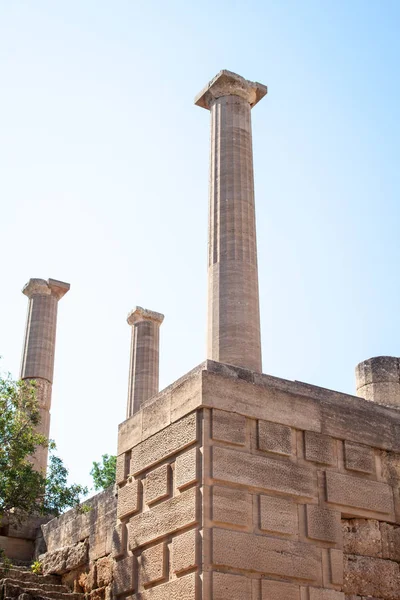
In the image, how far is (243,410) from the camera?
35.1 ft

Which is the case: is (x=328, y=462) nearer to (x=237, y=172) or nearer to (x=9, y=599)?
(x=9, y=599)

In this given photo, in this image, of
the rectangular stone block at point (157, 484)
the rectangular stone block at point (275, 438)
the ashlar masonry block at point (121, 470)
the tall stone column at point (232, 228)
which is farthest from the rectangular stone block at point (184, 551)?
the tall stone column at point (232, 228)

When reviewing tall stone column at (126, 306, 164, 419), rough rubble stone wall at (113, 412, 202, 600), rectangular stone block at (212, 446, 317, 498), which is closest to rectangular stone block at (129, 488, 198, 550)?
rough rubble stone wall at (113, 412, 202, 600)

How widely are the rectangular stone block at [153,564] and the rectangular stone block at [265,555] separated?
37.8 inches

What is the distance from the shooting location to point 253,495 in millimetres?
10273

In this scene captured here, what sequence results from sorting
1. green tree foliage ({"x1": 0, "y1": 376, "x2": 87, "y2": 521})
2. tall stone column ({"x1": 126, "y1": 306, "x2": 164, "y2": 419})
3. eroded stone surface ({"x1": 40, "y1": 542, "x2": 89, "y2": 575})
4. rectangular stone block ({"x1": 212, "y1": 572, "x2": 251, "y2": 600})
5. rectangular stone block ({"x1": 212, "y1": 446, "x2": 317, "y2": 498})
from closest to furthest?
rectangular stone block ({"x1": 212, "y1": 572, "x2": 251, "y2": 600}), rectangular stone block ({"x1": 212, "y1": 446, "x2": 317, "y2": 498}), eroded stone surface ({"x1": 40, "y1": 542, "x2": 89, "y2": 575}), green tree foliage ({"x1": 0, "y1": 376, "x2": 87, "y2": 521}), tall stone column ({"x1": 126, "y1": 306, "x2": 164, "y2": 419})

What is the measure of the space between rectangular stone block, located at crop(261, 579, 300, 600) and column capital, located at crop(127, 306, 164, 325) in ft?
66.3

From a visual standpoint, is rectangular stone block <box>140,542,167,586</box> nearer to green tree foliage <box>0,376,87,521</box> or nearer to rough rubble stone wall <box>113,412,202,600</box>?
rough rubble stone wall <box>113,412,202,600</box>

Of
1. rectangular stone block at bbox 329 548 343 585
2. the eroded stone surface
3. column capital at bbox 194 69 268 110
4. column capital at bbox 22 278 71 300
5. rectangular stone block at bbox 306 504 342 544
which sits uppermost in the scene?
column capital at bbox 22 278 71 300

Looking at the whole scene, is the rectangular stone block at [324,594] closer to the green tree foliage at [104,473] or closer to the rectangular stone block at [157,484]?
the rectangular stone block at [157,484]

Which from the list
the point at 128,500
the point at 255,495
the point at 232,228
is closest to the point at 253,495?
the point at 255,495

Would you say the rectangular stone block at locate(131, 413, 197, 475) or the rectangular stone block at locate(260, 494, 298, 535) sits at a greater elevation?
the rectangular stone block at locate(131, 413, 197, 475)

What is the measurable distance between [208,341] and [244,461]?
23.4 feet

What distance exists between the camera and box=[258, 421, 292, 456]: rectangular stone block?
10.7 metres
